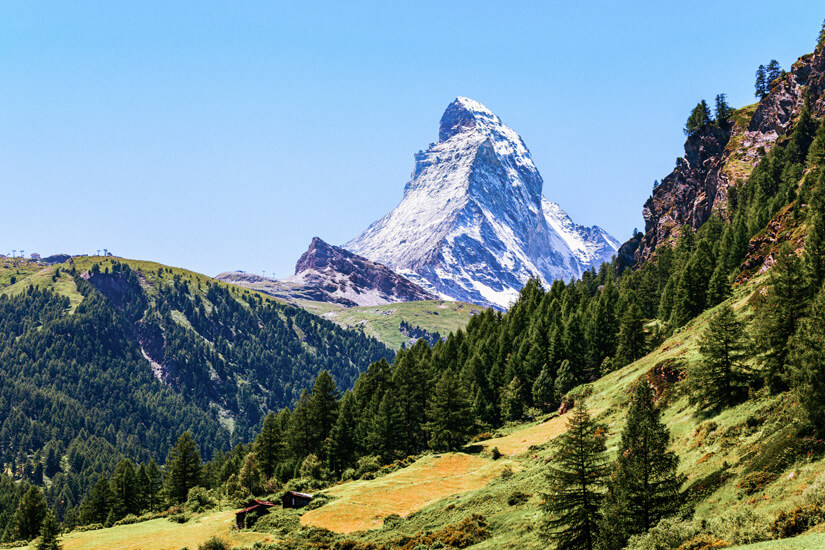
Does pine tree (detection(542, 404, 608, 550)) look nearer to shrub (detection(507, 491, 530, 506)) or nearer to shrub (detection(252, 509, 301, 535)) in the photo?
shrub (detection(507, 491, 530, 506))

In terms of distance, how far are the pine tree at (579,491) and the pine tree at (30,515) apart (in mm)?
86593

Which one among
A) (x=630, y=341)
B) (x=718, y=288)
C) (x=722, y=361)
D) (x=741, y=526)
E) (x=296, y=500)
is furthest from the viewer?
(x=630, y=341)

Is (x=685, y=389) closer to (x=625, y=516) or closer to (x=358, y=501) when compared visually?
(x=625, y=516)

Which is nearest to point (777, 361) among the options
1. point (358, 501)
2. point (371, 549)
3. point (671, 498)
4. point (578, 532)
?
point (671, 498)

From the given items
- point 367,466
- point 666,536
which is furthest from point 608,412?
point 666,536

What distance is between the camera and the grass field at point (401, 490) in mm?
60844

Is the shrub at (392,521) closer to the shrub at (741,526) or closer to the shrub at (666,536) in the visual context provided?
the shrub at (666,536)

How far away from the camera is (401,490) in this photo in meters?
68.2

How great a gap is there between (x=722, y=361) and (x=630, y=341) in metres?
46.3

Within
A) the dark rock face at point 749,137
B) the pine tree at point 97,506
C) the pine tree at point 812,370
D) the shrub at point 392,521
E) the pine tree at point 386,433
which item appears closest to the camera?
the pine tree at point 812,370

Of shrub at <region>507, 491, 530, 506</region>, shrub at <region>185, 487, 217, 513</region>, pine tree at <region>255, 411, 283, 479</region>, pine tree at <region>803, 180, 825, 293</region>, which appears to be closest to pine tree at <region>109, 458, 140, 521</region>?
shrub at <region>185, 487, 217, 513</region>

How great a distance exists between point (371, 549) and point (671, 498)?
2601cm

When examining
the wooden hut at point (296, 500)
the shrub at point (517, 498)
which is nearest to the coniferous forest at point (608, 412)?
the shrub at point (517, 498)

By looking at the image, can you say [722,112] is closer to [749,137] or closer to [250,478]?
[749,137]
